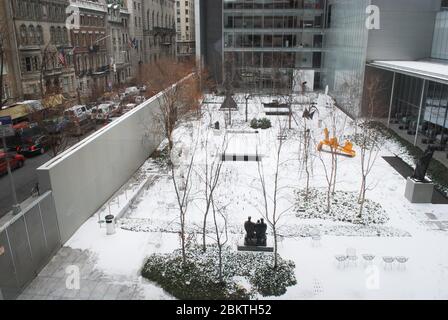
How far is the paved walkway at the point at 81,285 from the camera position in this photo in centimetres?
1066

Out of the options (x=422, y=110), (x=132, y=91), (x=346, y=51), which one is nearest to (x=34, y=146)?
(x=132, y=91)

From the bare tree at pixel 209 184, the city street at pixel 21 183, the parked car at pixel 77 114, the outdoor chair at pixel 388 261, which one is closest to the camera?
the outdoor chair at pixel 388 261

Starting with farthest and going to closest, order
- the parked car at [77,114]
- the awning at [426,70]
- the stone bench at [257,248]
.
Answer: the parked car at [77,114] < the awning at [426,70] < the stone bench at [257,248]

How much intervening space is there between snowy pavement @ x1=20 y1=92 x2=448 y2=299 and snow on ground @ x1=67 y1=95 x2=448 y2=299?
3 cm

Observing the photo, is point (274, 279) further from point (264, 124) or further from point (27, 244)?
point (264, 124)

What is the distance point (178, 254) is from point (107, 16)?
50.7m

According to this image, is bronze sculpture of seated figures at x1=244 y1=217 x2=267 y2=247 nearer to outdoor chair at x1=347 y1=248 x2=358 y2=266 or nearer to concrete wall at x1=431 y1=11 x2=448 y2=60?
outdoor chair at x1=347 y1=248 x2=358 y2=266

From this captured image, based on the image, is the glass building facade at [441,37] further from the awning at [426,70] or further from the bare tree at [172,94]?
the bare tree at [172,94]

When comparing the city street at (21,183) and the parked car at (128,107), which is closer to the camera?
the city street at (21,183)

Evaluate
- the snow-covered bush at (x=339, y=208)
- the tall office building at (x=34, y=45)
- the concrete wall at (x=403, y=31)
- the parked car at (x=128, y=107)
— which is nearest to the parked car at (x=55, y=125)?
the tall office building at (x=34, y=45)

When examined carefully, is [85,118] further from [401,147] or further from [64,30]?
[401,147]

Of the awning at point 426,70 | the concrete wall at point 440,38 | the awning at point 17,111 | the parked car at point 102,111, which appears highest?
the concrete wall at point 440,38

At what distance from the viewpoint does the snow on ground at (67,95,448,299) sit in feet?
36.8

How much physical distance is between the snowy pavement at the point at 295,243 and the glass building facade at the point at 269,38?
98.9 ft
